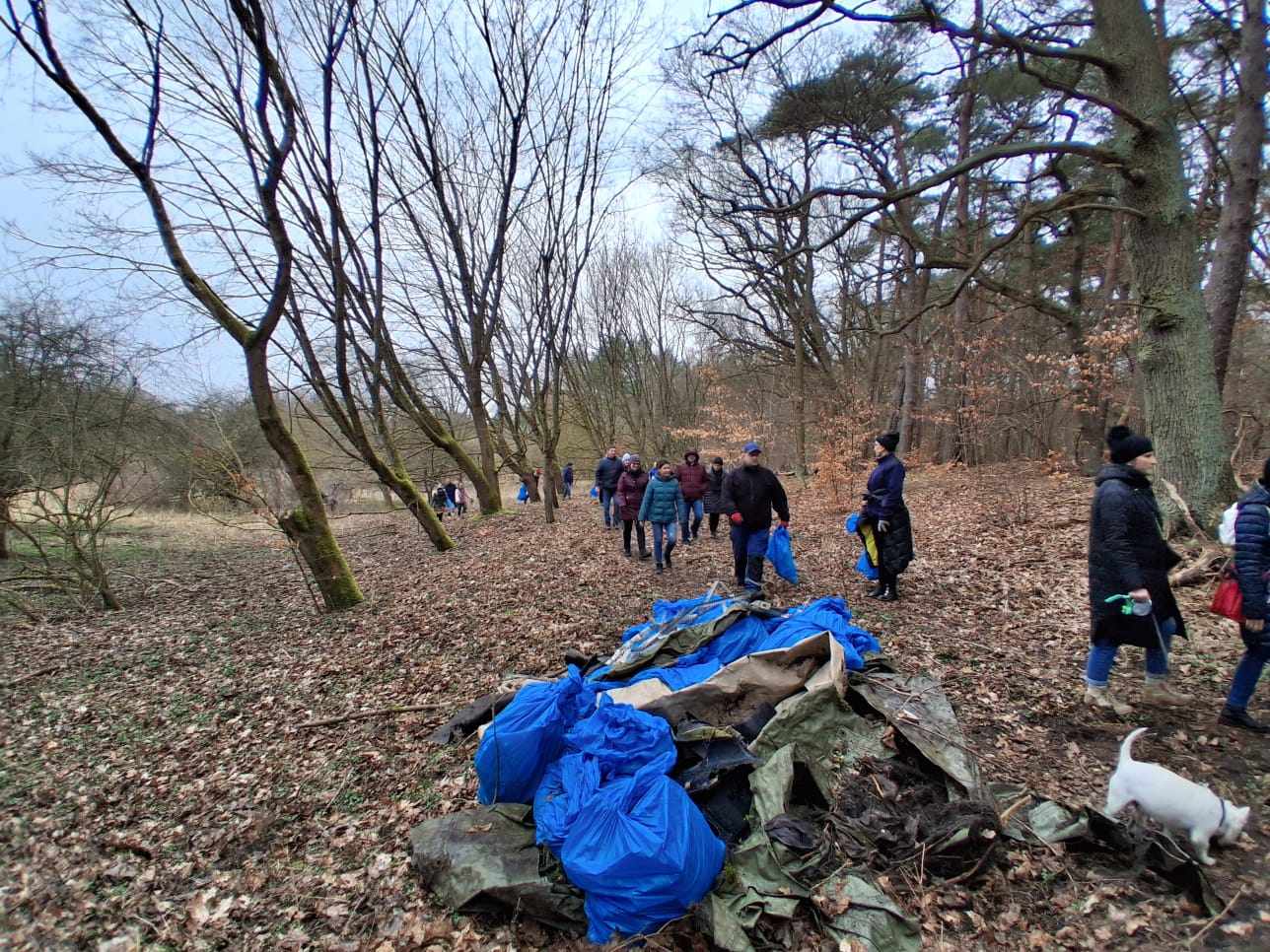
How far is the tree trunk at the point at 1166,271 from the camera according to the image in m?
5.54

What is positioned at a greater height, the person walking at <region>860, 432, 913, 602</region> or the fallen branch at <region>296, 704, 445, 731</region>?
the person walking at <region>860, 432, 913, 602</region>

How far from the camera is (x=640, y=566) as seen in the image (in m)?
8.12

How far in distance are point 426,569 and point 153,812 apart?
6025 mm

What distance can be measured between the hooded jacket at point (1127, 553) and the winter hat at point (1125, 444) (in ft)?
0.21

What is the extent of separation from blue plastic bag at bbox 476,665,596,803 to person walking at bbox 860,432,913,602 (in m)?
4.09

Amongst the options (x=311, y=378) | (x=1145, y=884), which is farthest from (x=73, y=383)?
(x=1145, y=884)

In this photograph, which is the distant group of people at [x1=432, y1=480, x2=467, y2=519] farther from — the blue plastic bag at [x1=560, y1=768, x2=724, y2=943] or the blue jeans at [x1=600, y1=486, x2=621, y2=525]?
the blue plastic bag at [x1=560, y1=768, x2=724, y2=943]

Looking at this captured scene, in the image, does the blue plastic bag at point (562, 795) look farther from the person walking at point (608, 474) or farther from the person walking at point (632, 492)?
the person walking at point (608, 474)

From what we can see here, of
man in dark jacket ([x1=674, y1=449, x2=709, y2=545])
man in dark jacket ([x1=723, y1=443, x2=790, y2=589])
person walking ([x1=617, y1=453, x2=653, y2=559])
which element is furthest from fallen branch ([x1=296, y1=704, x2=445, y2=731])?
man in dark jacket ([x1=674, y1=449, x2=709, y2=545])

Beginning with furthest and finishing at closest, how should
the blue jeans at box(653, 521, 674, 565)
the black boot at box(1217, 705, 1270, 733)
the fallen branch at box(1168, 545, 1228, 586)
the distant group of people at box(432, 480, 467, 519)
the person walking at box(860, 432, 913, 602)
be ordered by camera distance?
1. the distant group of people at box(432, 480, 467, 519)
2. the blue jeans at box(653, 521, 674, 565)
3. the person walking at box(860, 432, 913, 602)
4. the fallen branch at box(1168, 545, 1228, 586)
5. the black boot at box(1217, 705, 1270, 733)

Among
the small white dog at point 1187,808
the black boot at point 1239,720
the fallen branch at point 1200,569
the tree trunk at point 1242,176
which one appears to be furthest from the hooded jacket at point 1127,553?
the tree trunk at point 1242,176

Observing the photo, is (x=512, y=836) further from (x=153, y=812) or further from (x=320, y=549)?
(x=320, y=549)

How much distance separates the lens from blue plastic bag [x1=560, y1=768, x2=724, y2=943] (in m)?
2.22

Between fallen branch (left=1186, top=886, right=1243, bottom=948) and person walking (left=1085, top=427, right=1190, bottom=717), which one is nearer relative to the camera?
fallen branch (left=1186, top=886, right=1243, bottom=948)
